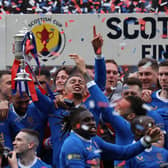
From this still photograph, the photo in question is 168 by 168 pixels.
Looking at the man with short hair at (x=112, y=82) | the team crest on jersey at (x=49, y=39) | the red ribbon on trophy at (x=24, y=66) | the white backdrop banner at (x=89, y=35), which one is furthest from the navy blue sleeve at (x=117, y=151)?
the team crest on jersey at (x=49, y=39)

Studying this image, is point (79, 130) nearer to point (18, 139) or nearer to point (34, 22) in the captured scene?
point (18, 139)

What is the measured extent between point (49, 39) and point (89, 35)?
0.55 meters

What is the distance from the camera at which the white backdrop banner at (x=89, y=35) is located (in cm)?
1116

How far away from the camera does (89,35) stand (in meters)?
11.6

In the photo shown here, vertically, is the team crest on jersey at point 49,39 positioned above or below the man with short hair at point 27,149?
A: above

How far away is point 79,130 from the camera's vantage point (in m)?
7.86

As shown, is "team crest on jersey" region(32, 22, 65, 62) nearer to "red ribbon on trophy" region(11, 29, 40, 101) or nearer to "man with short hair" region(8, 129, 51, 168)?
"red ribbon on trophy" region(11, 29, 40, 101)

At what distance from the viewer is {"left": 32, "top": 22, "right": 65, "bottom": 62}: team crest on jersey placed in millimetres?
11477

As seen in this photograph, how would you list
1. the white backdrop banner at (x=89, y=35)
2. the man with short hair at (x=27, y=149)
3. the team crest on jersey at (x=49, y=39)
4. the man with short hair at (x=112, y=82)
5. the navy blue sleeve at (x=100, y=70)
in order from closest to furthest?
the man with short hair at (x=27, y=149)
the navy blue sleeve at (x=100, y=70)
the man with short hair at (x=112, y=82)
the white backdrop banner at (x=89, y=35)
the team crest on jersey at (x=49, y=39)

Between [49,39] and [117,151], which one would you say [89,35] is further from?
[117,151]

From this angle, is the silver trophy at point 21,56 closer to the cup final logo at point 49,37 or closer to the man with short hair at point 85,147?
the man with short hair at point 85,147

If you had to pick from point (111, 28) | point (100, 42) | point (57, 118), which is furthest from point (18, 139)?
point (111, 28)

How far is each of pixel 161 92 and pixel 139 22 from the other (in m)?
2.13

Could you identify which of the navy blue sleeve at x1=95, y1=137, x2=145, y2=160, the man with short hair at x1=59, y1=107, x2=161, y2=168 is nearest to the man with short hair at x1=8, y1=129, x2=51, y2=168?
the man with short hair at x1=59, y1=107, x2=161, y2=168
